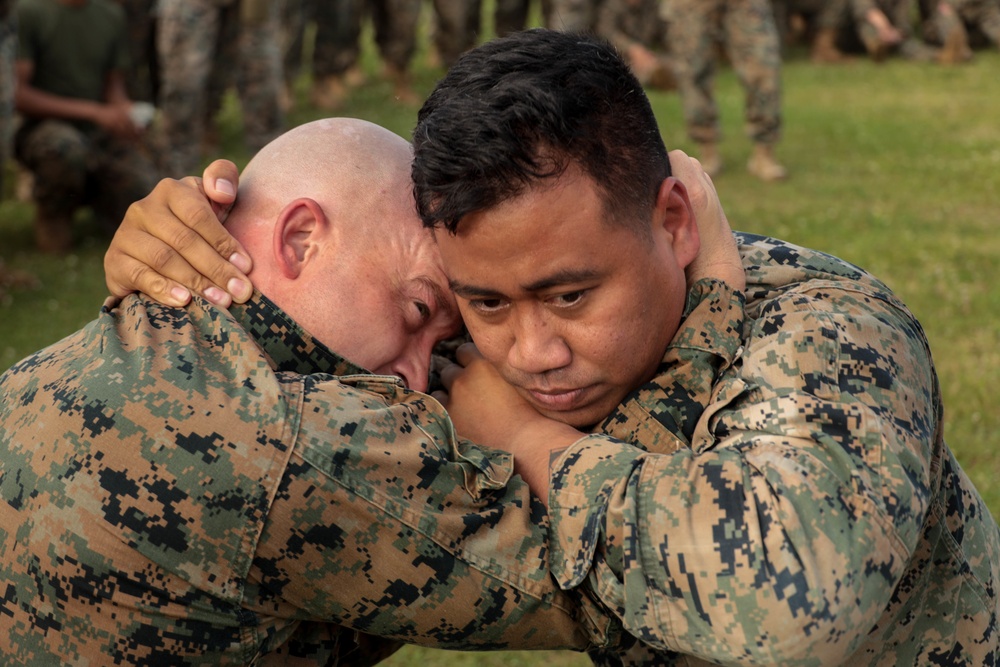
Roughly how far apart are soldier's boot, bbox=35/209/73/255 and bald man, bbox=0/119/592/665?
740 centimetres

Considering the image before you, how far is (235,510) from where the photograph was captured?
1991 millimetres

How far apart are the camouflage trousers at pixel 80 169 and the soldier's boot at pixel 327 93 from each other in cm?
503

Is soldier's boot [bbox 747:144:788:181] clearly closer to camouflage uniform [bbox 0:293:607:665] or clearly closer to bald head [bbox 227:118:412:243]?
→ bald head [bbox 227:118:412:243]

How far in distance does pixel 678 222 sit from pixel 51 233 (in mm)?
7824

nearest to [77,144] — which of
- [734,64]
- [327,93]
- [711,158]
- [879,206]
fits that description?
[327,93]

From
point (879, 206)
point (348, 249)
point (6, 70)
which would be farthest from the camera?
point (879, 206)

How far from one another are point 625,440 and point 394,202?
0.70m

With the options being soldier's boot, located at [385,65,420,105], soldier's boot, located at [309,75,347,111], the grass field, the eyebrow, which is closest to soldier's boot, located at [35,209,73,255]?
the grass field

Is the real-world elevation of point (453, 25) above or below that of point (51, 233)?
below

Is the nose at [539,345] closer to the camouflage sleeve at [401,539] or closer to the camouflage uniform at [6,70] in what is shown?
the camouflage sleeve at [401,539]

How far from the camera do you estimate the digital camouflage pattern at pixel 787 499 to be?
6.15 feet

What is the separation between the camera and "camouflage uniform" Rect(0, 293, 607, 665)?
2.00m

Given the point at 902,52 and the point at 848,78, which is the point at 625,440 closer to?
the point at 848,78

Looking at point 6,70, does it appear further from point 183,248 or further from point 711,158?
point 711,158
